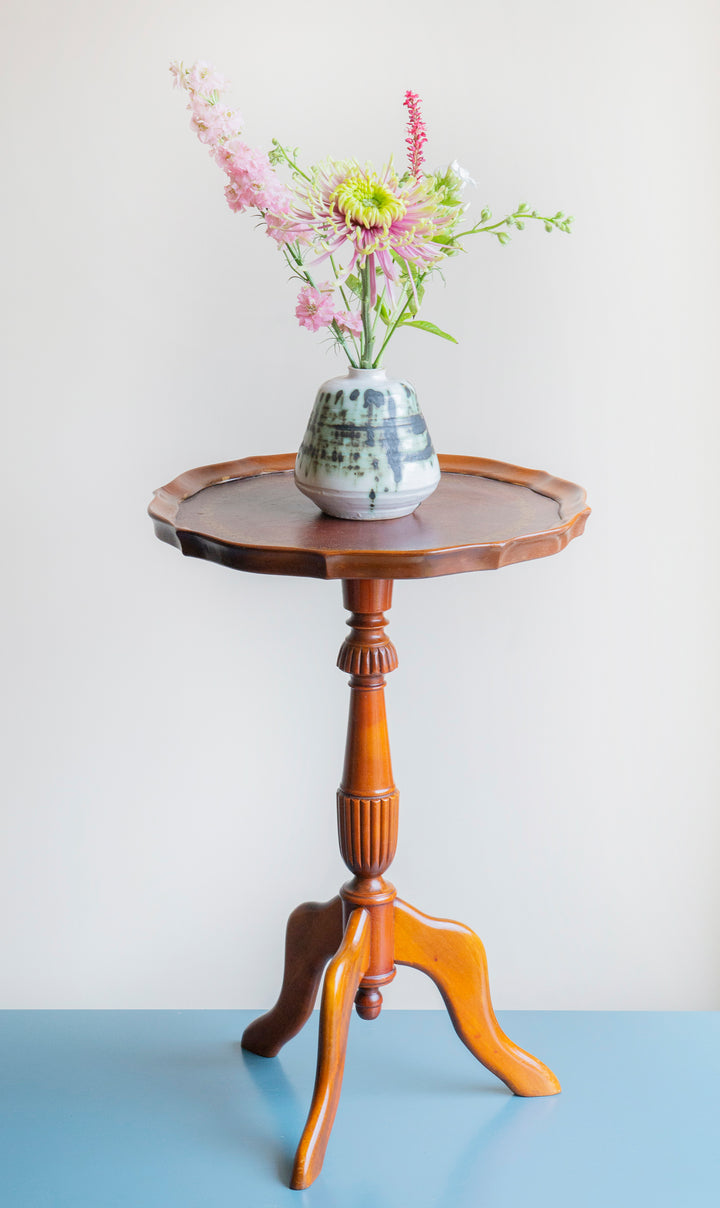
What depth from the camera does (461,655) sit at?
2.05 meters

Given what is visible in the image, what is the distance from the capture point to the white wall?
1.87 m

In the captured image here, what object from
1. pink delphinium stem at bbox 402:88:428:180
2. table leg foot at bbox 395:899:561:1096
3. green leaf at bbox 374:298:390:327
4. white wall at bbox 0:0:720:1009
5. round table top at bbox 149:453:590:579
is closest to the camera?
round table top at bbox 149:453:590:579

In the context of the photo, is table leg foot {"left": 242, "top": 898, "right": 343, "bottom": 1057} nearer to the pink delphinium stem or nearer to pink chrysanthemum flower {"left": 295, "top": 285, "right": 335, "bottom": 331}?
pink chrysanthemum flower {"left": 295, "top": 285, "right": 335, "bottom": 331}

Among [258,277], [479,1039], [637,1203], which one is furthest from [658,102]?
[637,1203]

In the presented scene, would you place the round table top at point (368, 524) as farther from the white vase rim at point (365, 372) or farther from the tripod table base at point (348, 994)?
the tripod table base at point (348, 994)

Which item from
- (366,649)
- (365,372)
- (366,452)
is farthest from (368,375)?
(366,649)

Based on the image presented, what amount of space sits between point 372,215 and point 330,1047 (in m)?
1.04

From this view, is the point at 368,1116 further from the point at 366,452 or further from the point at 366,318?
the point at 366,318

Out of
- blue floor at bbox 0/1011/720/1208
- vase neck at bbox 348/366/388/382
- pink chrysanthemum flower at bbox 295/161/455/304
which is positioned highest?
pink chrysanthemum flower at bbox 295/161/455/304

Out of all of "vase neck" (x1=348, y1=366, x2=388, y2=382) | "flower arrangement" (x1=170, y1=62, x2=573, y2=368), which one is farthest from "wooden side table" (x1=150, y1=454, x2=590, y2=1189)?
"flower arrangement" (x1=170, y1=62, x2=573, y2=368)

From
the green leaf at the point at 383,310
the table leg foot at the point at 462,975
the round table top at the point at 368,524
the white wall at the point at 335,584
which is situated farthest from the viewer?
the white wall at the point at 335,584

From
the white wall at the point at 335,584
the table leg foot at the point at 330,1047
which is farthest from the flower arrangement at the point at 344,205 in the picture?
the table leg foot at the point at 330,1047

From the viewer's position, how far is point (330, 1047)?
60.0 inches

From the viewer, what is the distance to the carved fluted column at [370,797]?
1.56 metres
